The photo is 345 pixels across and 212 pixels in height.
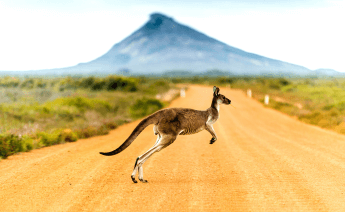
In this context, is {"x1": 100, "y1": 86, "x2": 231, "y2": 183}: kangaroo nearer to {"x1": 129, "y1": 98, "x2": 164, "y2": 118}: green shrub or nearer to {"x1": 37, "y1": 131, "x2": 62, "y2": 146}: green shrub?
{"x1": 37, "y1": 131, "x2": 62, "y2": 146}: green shrub

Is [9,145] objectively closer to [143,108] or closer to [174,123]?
[174,123]

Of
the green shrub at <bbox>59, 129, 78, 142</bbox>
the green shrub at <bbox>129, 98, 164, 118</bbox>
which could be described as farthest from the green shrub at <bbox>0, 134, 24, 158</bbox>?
the green shrub at <bbox>129, 98, 164, 118</bbox>

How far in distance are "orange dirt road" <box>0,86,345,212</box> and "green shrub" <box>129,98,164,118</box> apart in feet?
35.1

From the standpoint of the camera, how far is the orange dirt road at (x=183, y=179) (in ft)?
18.6

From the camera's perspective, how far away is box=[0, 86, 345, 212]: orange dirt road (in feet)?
18.6

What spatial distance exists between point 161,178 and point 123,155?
2.79 metres

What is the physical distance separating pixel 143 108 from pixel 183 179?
16852 millimetres

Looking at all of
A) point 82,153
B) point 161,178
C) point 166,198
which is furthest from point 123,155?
point 166,198

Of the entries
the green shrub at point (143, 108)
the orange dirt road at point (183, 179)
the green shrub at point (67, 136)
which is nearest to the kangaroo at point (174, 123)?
the orange dirt road at point (183, 179)

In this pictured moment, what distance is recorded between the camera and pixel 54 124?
53.8ft

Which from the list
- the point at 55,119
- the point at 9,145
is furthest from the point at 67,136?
the point at 55,119

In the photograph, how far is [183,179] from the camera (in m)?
7.07

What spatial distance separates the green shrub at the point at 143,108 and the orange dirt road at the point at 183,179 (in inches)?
421

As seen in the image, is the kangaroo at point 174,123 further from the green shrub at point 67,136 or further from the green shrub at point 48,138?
the green shrub at point 67,136
